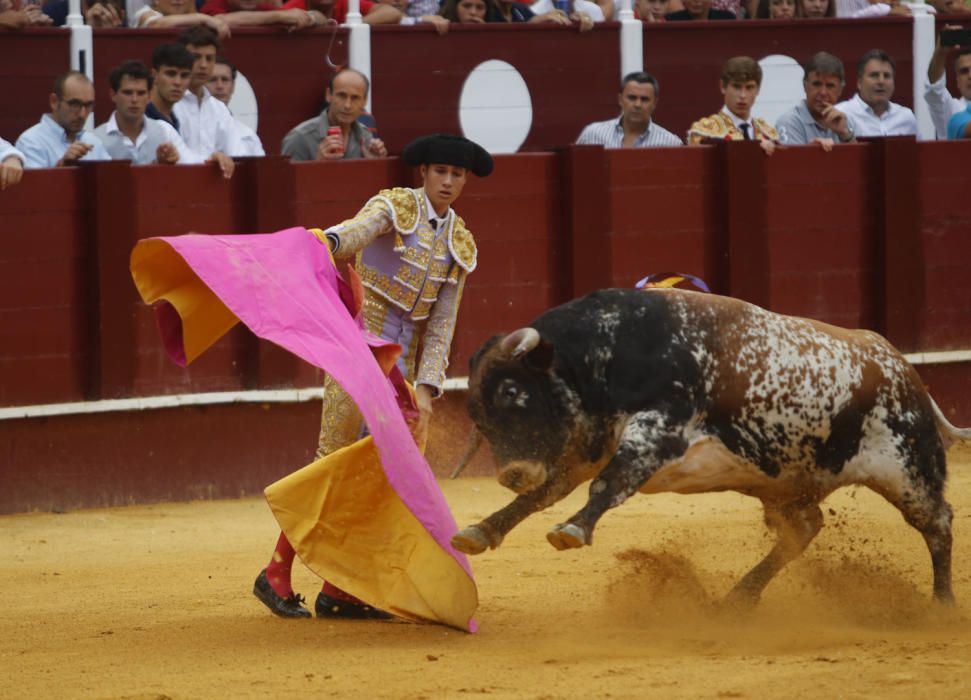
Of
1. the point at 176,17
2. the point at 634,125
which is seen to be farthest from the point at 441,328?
the point at 176,17

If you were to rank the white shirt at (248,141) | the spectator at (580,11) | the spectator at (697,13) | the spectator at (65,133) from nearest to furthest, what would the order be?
the spectator at (65,133), the white shirt at (248,141), the spectator at (580,11), the spectator at (697,13)

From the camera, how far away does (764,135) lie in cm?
875

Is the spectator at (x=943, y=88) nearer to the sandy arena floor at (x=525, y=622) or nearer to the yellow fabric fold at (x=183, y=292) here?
the sandy arena floor at (x=525, y=622)

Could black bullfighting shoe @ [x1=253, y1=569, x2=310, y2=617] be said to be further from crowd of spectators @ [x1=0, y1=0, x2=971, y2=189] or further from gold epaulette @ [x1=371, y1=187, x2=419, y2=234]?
crowd of spectators @ [x1=0, y1=0, x2=971, y2=189]

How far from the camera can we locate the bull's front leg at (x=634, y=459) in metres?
4.70

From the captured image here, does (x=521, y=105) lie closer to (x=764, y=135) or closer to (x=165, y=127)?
(x=764, y=135)

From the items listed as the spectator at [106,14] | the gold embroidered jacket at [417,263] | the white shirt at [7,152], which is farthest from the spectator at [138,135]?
the gold embroidered jacket at [417,263]

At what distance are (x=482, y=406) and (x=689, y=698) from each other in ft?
3.68

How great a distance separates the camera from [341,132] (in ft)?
26.1

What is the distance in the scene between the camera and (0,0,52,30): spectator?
8086 millimetres

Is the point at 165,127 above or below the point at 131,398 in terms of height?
above

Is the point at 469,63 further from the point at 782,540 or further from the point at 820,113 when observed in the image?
the point at 782,540

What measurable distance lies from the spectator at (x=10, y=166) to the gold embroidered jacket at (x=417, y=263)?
2190mm

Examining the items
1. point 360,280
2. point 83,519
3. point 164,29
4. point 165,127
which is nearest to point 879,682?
point 360,280
